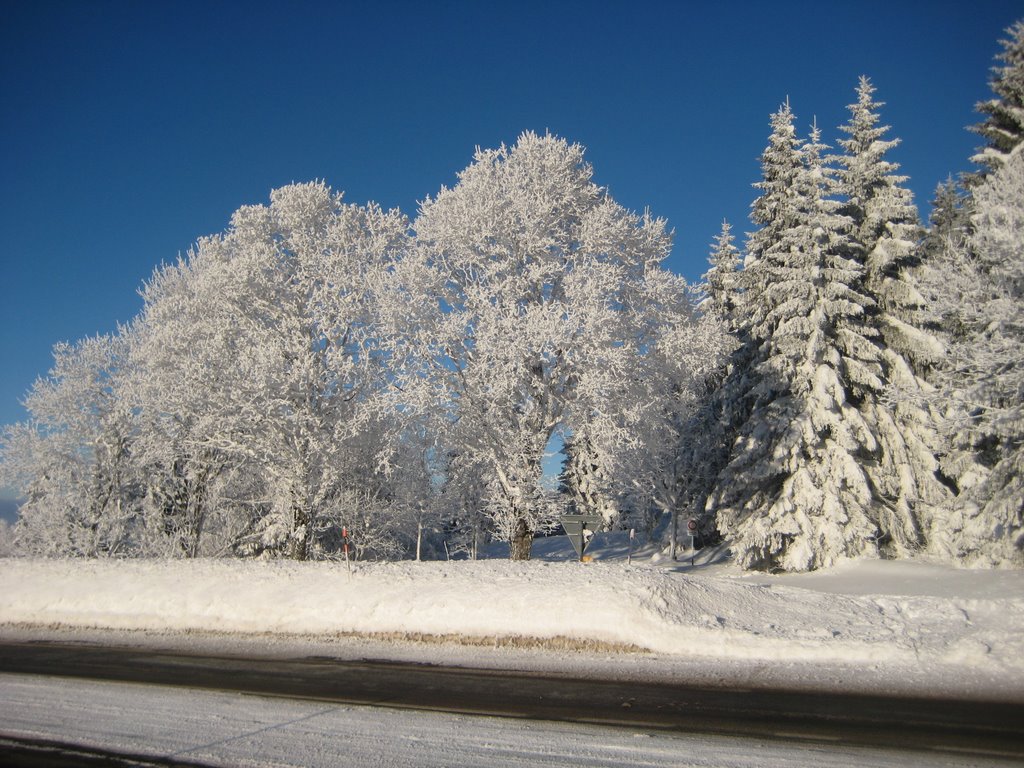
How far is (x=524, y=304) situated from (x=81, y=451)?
60.7ft

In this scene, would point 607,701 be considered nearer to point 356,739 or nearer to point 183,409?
point 356,739

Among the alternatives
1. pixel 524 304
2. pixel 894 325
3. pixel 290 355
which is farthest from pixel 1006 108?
pixel 290 355

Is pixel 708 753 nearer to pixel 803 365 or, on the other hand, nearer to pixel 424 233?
pixel 424 233

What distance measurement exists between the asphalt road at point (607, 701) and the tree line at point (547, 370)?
6.91m

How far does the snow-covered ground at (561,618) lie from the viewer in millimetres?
10688

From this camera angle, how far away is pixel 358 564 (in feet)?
55.9

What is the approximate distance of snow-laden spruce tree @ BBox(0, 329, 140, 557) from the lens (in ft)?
82.0

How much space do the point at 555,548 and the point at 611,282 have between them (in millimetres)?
43561

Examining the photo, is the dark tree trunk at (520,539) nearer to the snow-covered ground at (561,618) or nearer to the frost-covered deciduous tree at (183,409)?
the snow-covered ground at (561,618)

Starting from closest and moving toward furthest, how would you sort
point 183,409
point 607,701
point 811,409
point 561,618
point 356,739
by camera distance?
point 356,739, point 607,701, point 561,618, point 183,409, point 811,409

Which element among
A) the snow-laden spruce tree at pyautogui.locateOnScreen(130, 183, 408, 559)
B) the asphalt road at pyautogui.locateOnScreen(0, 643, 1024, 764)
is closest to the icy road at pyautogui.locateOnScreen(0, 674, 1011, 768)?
the asphalt road at pyautogui.locateOnScreen(0, 643, 1024, 764)

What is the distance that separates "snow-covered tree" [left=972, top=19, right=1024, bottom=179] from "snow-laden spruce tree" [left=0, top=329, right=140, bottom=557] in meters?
30.1

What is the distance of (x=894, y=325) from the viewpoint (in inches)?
1025

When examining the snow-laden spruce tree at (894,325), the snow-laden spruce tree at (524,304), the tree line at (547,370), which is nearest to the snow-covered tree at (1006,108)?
the tree line at (547,370)
